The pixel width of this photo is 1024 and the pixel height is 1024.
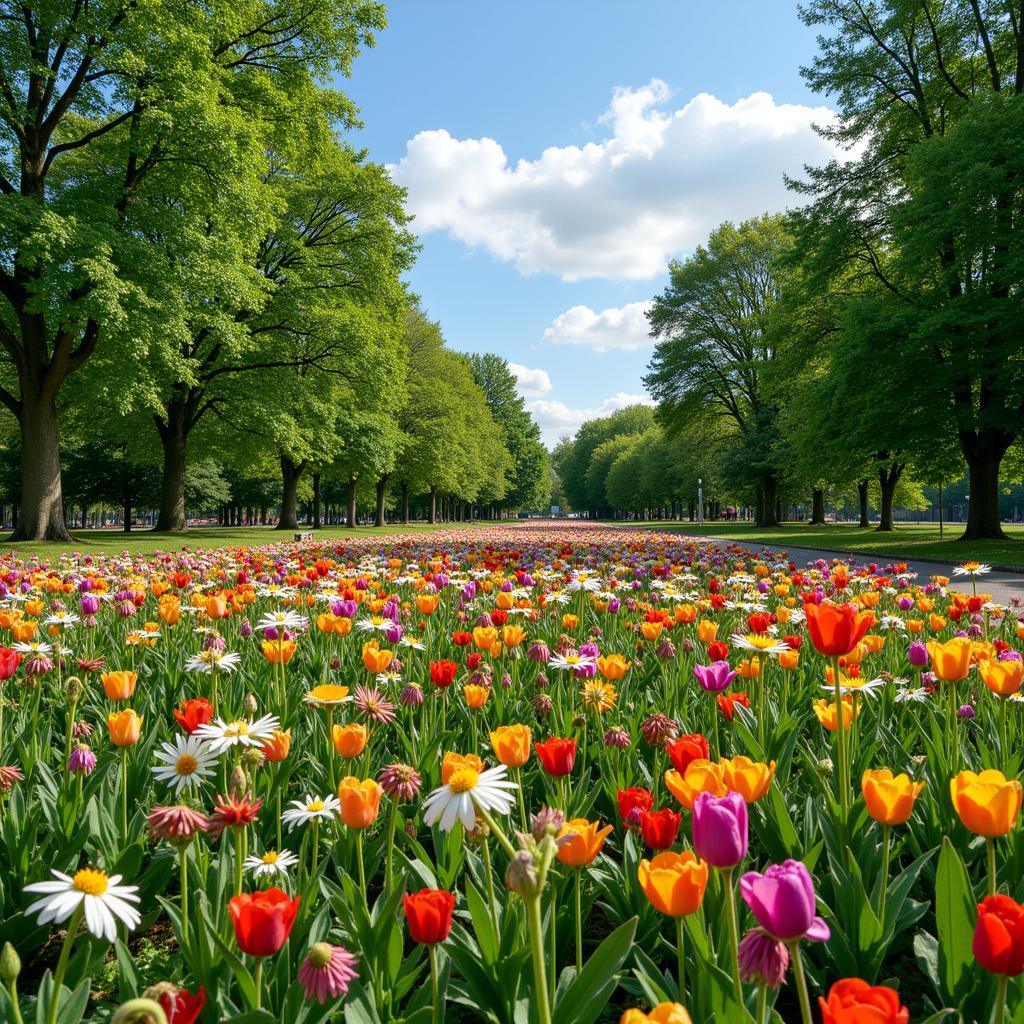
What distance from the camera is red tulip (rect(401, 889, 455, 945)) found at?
3.77ft

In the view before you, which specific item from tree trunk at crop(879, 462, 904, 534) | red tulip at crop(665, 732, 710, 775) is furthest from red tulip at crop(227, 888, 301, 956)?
tree trunk at crop(879, 462, 904, 534)

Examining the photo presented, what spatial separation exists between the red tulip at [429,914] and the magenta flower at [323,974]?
12 cm

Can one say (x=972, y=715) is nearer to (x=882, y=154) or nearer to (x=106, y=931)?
(x=106, y=931)

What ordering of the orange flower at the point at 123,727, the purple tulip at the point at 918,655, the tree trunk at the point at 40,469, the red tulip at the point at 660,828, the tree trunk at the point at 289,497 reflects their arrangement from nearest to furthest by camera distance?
the red tulip at the point at 660,828
the orange flower at the point at 123,727
the purple tulip at the point at 918,655
the tree trunk at the point at 40,469
the tree trunk at the point at 289,497

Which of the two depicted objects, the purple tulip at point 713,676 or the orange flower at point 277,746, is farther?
the purple tulip at point 713,676

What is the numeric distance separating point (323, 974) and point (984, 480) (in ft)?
82.9

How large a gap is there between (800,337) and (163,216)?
22.5 m

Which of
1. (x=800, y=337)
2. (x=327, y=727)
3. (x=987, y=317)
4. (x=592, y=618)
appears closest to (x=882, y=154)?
(x=800, y=337)

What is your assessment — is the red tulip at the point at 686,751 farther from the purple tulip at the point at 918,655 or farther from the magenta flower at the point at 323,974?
the purple tulip at the point at 918,655

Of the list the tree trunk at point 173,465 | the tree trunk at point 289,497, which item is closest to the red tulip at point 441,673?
the tree trunk at point 173,465

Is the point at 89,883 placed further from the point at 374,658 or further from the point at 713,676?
the point at 713,676

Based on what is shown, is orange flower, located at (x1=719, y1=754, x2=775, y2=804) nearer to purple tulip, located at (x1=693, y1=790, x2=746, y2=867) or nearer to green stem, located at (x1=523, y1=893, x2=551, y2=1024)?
purple tulip, located at (x1=693, y1=790, x2=746, y2=867)

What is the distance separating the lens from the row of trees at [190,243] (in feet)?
51.8

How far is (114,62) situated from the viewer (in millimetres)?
15508
